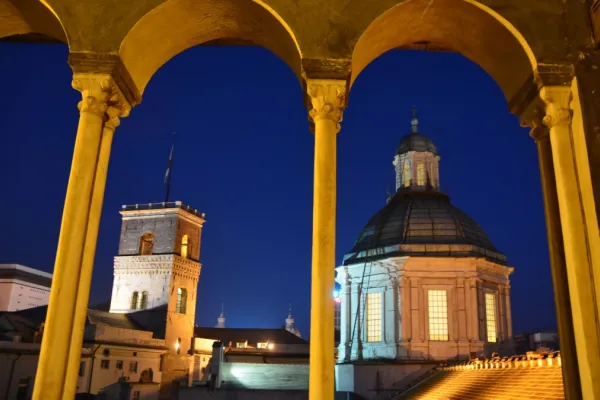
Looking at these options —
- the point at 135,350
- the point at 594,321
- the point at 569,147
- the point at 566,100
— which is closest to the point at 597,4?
the point at 566,100

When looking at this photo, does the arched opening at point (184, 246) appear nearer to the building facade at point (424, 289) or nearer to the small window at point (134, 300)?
the small window at point (134, 300)

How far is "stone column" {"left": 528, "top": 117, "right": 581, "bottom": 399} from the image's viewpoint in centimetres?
617

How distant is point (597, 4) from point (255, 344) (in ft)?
208

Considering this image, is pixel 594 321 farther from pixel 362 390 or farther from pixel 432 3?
pixel 362 390

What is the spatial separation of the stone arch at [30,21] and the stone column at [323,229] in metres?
3.64

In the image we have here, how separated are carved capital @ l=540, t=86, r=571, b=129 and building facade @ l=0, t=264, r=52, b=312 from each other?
60.7 meters

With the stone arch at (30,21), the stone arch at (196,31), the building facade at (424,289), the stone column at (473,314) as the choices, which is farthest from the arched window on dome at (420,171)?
the stone arch at (30,21)

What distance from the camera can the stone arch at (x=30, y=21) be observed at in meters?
7.32

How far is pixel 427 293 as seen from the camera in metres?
34.8

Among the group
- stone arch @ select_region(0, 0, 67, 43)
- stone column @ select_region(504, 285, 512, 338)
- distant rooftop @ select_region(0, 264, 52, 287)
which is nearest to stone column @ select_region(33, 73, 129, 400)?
stone arch @ select_region(0, 0, 67, 43)

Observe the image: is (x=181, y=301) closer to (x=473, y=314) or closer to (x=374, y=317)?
(x=374, y=317)

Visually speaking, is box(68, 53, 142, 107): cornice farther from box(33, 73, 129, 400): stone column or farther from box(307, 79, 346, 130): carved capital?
box(307, 79, 346, 130): carved capital

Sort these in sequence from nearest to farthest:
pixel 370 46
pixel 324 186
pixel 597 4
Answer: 1. pixel 324 186
2. pixel 597 4
3. pixel 370 46

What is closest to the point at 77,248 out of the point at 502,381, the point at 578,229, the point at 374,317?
the point at 578,229
